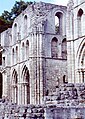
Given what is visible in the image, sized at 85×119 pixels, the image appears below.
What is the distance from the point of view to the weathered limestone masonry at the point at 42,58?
14344mm

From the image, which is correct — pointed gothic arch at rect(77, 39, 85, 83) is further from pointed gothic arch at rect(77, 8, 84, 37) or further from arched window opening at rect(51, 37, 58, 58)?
arched window opening at rect(51, 37, 58, 58)

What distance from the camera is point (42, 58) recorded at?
97.3 ft

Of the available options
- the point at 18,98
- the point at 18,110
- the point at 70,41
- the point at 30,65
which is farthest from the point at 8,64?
the point at 18,110

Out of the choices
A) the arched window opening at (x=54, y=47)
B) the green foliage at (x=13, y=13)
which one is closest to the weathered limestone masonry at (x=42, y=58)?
the arched window opening at (x=54, y=47)

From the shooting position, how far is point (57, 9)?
31.6 meters

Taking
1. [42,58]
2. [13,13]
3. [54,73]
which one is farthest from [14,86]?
[13,13]

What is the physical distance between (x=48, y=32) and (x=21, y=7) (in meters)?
23.1

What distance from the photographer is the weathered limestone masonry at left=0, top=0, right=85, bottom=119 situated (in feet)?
47.1

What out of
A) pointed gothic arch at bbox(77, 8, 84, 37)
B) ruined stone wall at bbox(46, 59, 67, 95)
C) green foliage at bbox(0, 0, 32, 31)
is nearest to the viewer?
pointed gothic arch at bbox(77, 8, 84, 37)

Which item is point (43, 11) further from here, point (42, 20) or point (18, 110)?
point (18, 110)

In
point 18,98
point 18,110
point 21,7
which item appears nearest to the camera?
point 18,110

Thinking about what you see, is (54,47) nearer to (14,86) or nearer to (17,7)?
(14,86)

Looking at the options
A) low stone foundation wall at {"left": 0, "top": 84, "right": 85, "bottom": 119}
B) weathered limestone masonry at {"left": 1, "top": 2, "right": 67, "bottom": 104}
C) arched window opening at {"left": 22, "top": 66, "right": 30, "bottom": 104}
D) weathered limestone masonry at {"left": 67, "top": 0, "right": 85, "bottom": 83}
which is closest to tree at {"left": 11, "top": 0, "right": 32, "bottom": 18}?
weathered limestone masonry at {"left": 1, "top": 2, "right": 67, "bottom": 104}

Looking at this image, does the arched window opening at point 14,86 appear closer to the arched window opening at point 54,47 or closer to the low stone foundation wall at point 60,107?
the arched window opening at point 54,47
